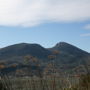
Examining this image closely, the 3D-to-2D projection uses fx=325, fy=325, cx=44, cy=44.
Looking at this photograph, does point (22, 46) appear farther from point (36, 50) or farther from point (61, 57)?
point (61, 57)

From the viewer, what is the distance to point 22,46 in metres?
133

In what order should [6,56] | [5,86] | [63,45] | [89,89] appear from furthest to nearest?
[63,45], [6,56], [5,86], [89,89]

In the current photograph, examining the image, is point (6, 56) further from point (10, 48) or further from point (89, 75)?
point (89, 75)

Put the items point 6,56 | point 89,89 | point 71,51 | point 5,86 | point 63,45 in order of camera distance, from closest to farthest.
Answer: point 89,89
point 5,86
point 6,56
point 71,51
point 63,45

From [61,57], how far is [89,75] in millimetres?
106482

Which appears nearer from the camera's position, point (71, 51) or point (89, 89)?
point (89, 89)

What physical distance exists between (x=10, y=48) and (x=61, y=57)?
22.9 meters

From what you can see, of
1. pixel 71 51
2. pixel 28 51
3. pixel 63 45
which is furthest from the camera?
pixel 63 45

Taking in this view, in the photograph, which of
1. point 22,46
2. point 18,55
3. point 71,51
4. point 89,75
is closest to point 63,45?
point 71,51

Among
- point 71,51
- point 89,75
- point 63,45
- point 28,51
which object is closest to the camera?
point 89,75

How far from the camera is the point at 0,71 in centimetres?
Answer: 951

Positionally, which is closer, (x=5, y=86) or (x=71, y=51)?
(x=5, y=86)

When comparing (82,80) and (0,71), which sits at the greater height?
(0,71)

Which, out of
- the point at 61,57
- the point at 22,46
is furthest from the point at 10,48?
the point at 61,57
